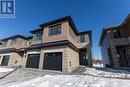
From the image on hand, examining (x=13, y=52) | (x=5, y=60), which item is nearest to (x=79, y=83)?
(x=13, y=52)

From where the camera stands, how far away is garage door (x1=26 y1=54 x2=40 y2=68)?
14305 millimetres

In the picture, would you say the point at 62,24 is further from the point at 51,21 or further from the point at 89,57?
the point at 89,57

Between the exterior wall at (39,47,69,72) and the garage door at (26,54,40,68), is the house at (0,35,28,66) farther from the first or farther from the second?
the exterior wall at (39,47,69,72)

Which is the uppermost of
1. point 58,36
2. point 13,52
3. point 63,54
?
point 58,36

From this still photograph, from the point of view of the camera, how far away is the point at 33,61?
1475cm

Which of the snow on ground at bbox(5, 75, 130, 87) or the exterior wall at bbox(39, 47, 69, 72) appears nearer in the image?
the snow on ground at bbox(5, 75, 130, 87)

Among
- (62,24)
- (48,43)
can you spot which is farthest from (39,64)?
(62,24)

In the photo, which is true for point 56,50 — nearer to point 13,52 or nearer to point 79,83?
point 79,83

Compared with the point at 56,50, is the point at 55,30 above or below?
above

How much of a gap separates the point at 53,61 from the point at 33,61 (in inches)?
179

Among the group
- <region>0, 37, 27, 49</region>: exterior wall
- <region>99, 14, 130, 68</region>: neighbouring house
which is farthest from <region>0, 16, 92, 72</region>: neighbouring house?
<region>99, 14, 130, 68</region>: neighbouring house

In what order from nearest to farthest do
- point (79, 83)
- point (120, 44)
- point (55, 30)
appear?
point (79, 83)
point (55, 30)
point (120, 44)

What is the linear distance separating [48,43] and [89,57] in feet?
32.5

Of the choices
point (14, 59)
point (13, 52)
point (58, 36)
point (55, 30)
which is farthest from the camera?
point (13, 52)
